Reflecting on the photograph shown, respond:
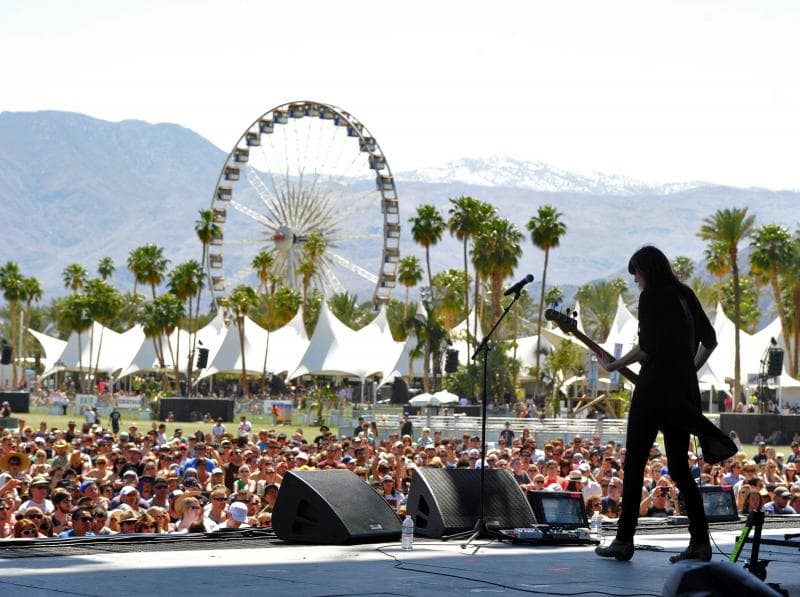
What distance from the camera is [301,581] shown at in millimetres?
5602

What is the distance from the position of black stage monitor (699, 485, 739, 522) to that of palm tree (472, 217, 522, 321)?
58.8 metres

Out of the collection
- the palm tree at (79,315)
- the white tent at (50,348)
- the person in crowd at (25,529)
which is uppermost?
the palm tree at (79,315)

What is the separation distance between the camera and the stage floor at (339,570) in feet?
17.6

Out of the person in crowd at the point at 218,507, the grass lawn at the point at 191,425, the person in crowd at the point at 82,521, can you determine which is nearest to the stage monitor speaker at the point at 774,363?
the grass lawn at the point at 191,425

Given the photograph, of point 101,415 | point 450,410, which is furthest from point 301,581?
point 101,415

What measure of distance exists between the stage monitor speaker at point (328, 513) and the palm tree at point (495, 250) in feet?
201

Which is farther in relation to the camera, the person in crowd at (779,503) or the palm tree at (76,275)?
the palm tree at (76,275)

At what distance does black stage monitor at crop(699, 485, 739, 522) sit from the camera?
32.0 feet

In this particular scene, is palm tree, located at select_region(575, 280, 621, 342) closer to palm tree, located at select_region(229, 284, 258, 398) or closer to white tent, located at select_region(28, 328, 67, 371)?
palm tree, located at select_region(229, 284, 258, 398)

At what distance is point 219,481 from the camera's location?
1332 centimetres

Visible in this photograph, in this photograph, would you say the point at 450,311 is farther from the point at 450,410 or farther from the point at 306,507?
the point at 306,507

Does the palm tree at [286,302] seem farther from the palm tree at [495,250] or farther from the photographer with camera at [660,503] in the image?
the photographer with camera at [660,503]

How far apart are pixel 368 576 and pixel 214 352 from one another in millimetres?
72865

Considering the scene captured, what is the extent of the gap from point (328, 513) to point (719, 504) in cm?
373
